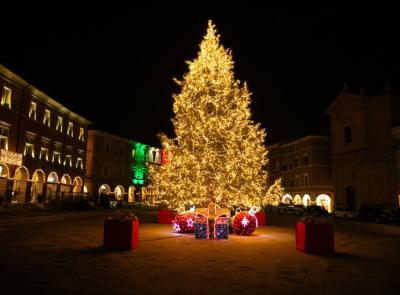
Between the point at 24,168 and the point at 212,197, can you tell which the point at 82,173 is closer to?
the point at 24,168

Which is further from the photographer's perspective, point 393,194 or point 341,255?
point 393,194

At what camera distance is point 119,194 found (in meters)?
68.2

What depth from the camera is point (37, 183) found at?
1623 inches

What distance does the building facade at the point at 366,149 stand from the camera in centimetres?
4169

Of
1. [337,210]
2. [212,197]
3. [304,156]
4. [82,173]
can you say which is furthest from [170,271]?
[304,156]

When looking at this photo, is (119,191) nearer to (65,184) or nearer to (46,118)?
(65,184)

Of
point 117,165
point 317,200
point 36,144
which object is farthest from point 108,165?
point 317,200

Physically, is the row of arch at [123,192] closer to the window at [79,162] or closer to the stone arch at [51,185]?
the window at [79,162]

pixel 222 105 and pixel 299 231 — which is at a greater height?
pixel 222 105

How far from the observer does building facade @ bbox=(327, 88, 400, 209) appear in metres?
41.7

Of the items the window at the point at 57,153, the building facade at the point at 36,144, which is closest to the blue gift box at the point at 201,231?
the building facade at the point at 36,144

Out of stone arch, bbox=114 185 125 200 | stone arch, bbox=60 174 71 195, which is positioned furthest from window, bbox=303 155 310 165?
stone arch, bbox=60 174 71 195

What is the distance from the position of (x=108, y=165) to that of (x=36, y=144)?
84.2ft

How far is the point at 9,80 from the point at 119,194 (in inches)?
1470
